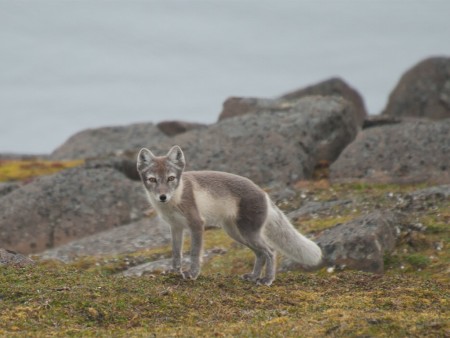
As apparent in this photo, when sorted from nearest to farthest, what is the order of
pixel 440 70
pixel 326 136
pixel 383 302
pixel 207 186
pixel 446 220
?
pixel 383 302 < pixel 207 186 < pixel 446 220 < pixel 326 136 < pixel 440 70

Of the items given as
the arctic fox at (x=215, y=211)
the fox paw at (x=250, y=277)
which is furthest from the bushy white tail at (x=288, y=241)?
the fox paw at (x=250, y=277)

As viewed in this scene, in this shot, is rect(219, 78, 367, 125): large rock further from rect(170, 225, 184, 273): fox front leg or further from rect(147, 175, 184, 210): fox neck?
rect(147, 175, 184, 210): fox neck

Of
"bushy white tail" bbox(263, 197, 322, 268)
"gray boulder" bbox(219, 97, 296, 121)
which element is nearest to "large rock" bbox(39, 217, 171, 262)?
"bushy white tail" bbox(263, 197, 322, 268)

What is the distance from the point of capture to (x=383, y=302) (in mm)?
11664

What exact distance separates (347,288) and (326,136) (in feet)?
54.9

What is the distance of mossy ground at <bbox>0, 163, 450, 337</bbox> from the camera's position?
33.1 feet

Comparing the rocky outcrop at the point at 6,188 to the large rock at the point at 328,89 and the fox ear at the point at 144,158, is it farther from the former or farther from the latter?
the fox ear at the point at 144,158

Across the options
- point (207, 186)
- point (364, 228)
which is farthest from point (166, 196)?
point (364, 228)

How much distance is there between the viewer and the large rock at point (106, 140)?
147 ft

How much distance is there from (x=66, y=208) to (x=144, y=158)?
41.3 ft

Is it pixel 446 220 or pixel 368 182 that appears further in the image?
pixel 368 182

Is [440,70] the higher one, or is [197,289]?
[440,70]

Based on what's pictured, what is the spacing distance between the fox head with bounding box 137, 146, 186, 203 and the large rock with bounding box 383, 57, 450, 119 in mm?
31971

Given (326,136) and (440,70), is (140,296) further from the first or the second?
(440,70)
